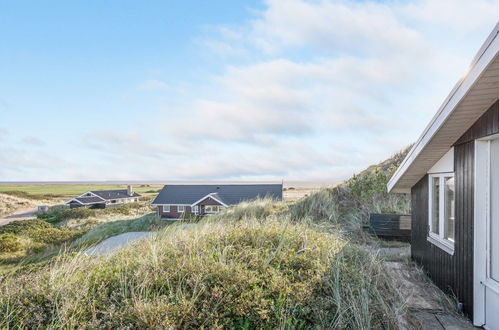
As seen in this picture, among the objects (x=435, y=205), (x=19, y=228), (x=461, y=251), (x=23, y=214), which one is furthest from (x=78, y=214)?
(x=461, y=251)

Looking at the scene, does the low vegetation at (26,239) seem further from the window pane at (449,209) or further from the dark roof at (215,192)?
the window pane at (449,209)

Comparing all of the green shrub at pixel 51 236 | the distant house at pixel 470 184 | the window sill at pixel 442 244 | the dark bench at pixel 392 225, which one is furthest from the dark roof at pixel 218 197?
the distant house at pixel 470 184

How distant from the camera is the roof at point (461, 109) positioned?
296cm

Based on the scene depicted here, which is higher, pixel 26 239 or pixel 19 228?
pixel 19 228

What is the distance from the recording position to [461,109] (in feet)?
12.1

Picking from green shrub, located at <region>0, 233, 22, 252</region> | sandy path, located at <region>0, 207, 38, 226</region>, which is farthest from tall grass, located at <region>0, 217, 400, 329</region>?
sandy path, located at <region>0, 207, 38, 226</region>

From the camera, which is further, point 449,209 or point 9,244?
point 9,244

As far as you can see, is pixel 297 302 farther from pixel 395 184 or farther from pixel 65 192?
pixel 65 192

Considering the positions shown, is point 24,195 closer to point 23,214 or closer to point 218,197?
point 23,214

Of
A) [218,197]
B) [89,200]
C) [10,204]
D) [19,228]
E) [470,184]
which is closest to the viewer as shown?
[470,184]

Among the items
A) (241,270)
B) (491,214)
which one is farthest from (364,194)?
(241,270)

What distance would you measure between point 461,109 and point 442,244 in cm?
221

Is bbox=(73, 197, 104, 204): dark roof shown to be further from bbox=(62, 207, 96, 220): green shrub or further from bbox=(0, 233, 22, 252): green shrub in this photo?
bbox=(0, 233, 22, 252): green shrub

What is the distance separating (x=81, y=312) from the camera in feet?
9.53
